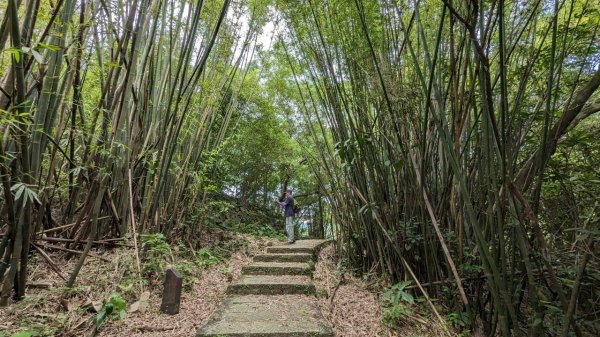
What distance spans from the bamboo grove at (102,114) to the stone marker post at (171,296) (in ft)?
1.51

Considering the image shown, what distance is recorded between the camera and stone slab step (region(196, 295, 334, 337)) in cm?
208

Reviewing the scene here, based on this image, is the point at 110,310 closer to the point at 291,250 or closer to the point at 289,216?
the point at 291,250

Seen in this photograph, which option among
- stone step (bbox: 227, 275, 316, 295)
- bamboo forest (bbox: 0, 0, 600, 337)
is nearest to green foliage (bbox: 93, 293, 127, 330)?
bamboo forest (bbox: 0, 0, 600, 337)

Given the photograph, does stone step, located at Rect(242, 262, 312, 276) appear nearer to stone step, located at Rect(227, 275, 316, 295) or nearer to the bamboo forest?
the bamboo forest

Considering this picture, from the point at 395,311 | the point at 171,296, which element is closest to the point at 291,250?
the point at 171,296

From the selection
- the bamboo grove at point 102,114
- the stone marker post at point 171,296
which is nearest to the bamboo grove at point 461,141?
the bamboo grove at point 102,114

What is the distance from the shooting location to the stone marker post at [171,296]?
7.81 feet

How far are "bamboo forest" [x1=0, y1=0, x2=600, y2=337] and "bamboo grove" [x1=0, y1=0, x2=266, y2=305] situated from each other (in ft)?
0.07

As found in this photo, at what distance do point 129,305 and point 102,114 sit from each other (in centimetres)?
153

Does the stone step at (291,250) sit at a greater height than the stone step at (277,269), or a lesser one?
greater

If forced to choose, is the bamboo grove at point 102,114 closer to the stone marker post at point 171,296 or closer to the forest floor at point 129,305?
the forest floor at point 129,305

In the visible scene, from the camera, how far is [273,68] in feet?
20.5

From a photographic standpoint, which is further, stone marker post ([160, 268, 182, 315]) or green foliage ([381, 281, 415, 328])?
stone marker post ([160, 268, 182, 315])

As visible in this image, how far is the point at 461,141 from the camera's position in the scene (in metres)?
2.25
